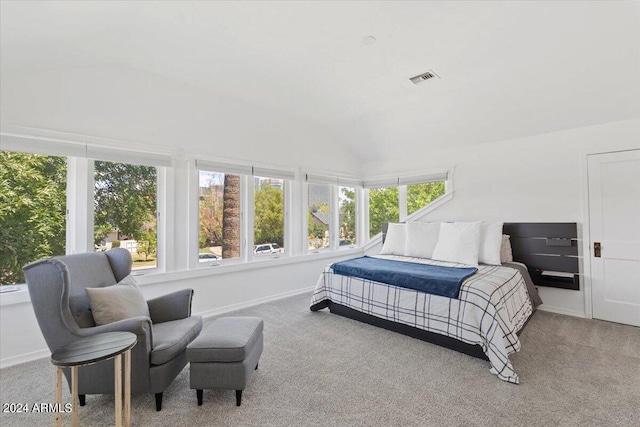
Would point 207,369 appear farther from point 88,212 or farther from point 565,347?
point 565,347

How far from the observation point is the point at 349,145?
17.5 ft

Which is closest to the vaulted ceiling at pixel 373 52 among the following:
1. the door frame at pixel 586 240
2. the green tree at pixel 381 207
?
the door frame at pixel 586 240

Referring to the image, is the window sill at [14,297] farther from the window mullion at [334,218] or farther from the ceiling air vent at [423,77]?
the ceiling air vent at [423,77]

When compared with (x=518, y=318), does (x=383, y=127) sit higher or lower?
higher

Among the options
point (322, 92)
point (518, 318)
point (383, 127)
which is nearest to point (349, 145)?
point (383, 127)

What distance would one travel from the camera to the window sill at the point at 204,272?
2.47 m

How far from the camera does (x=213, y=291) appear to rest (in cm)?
363

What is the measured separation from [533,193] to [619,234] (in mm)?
911

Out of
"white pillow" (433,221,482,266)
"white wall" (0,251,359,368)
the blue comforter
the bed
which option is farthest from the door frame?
"white wall" (0,251,359,368)

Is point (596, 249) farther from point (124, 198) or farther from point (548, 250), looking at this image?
point (124, 198)

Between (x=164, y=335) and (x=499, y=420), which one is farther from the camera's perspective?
(x=164, y=335)

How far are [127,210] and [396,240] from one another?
11.3 feet

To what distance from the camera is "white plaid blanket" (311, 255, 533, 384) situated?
2.28 meters

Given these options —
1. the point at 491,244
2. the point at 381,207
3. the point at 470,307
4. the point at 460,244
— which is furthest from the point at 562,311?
the point at 381,207
